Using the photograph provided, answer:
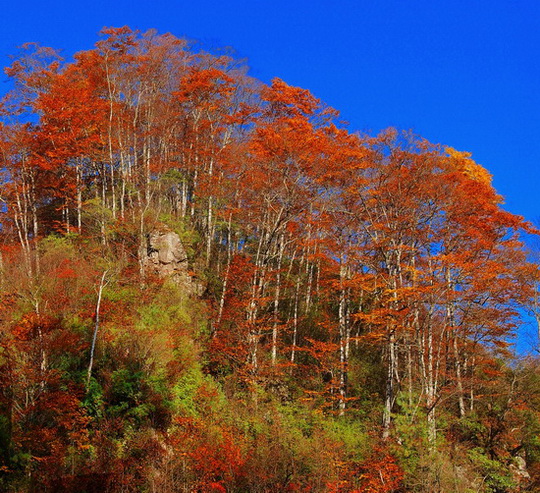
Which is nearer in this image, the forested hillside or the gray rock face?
the forested hillside

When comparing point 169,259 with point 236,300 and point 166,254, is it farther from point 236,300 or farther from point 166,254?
point 236,300

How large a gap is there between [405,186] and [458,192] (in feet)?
9.15

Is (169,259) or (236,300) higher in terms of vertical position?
(169,259)

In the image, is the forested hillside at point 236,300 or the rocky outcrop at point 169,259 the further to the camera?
the rocky outcrop at point 169,259

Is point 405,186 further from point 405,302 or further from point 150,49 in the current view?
point 150,49

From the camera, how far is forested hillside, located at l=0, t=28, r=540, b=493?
11547mm

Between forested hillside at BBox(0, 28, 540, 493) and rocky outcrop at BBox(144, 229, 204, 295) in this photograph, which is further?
rocky outcrop at BBox(144, 229, 204, 295)

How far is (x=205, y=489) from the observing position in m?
10.7

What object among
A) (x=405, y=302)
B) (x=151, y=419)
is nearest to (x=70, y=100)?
(x=151, y=419)

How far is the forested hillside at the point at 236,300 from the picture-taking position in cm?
1155

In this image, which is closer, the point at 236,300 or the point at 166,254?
the point at 236,300

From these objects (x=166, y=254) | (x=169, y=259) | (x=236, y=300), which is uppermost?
(x=166, y=254)

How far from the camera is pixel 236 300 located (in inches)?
730

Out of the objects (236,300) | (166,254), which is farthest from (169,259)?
(236,300)
